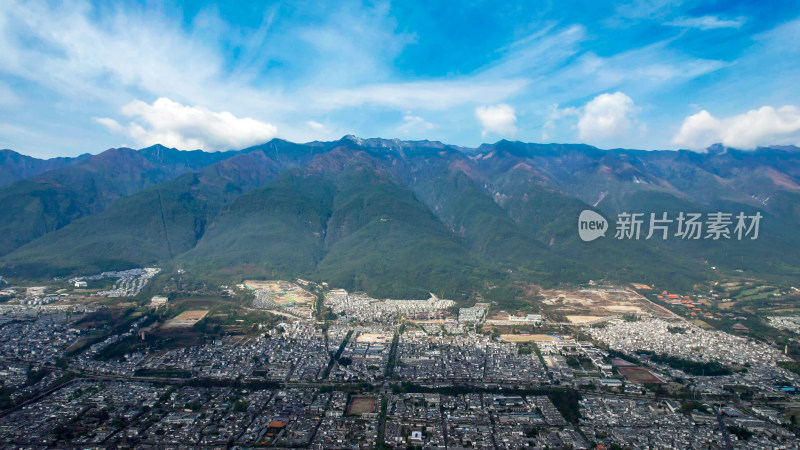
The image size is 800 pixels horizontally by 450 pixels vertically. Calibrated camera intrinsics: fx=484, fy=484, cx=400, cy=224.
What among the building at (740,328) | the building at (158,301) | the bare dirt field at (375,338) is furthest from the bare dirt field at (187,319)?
the building at (740,328)

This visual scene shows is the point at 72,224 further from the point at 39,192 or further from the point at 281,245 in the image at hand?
the point at 281,245

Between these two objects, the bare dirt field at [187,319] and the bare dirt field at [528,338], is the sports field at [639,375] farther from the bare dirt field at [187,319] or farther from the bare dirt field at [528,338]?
the bare dirt field at [187,319]

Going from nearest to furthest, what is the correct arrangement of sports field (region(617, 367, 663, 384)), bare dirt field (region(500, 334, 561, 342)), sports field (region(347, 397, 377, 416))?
1. sports field (region(347, 397, 377, 416))
2. sports field (region(617, 367, 663, 384))
3. bare dirt field (region(500, 334, 561, 342))

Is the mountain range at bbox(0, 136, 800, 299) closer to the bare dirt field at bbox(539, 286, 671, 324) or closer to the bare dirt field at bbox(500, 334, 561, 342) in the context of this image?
the bare dirt field at bbox(539, 286, 671, 324)

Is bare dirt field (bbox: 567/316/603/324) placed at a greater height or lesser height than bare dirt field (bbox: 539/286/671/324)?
lesser

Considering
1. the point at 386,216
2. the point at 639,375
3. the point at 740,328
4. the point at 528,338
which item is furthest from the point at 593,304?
the point at 386,216

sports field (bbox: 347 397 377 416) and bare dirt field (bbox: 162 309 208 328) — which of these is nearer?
sports field (bbox: 347 397 377 416)

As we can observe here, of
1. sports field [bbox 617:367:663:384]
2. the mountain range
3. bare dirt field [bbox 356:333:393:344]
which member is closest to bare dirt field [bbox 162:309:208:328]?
bare dirt field [bbox 356:333:393:344]
